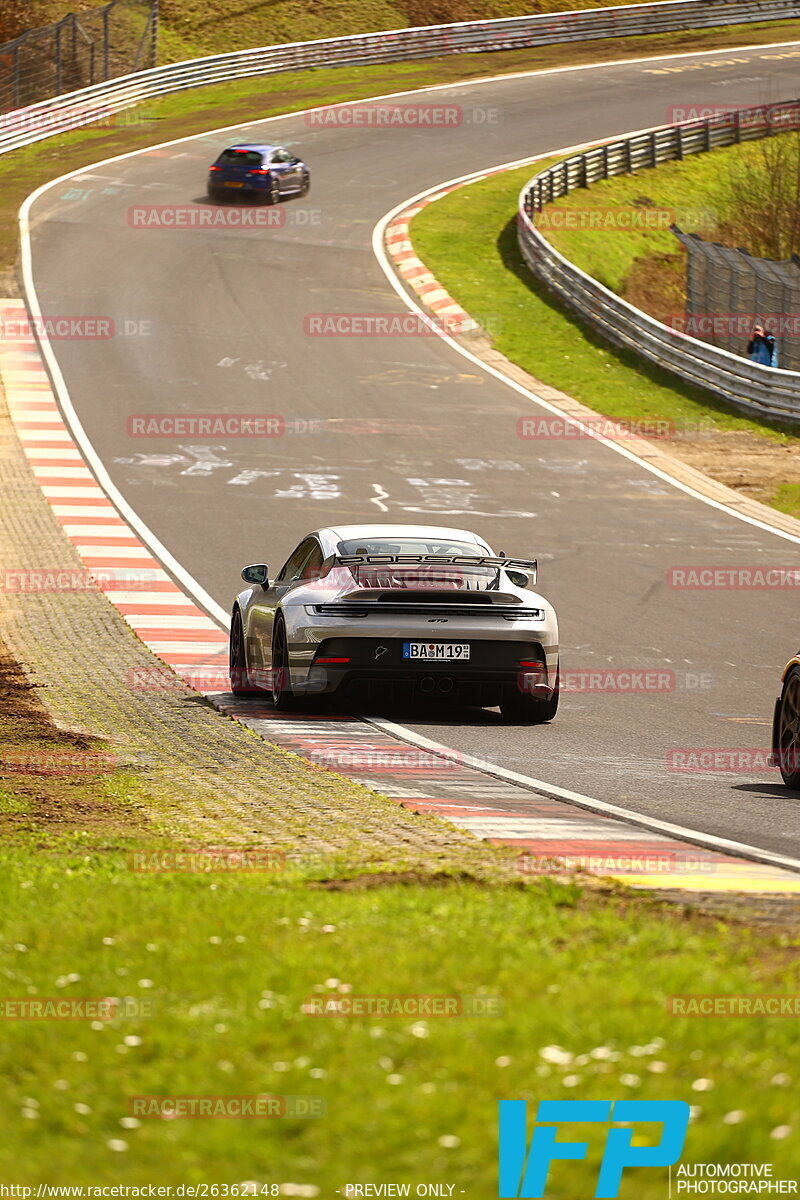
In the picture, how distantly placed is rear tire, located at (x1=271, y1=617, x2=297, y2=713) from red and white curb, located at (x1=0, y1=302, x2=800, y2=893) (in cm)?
12

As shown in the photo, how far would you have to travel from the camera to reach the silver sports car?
11.8 meters

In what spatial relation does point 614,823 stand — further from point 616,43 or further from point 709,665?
point 616,43

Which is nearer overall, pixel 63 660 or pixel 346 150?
pixel 63 660

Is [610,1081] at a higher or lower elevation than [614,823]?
higher

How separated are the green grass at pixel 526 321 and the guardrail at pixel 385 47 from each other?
49.5ft

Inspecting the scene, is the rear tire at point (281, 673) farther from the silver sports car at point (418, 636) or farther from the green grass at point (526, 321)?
the green grass at point (526, 321)

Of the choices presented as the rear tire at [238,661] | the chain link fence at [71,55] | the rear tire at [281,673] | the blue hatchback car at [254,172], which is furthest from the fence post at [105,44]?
the rear tire at [281,673]

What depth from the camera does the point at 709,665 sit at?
15.4 metres

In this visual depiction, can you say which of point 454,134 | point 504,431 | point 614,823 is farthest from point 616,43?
point 614,823

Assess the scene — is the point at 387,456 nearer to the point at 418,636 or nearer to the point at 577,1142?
the point at 418,636

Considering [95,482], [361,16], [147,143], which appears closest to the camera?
[95,482]

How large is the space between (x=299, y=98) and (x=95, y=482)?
120ft

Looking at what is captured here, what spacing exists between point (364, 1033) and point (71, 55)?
57590mm

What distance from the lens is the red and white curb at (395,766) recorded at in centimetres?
689
